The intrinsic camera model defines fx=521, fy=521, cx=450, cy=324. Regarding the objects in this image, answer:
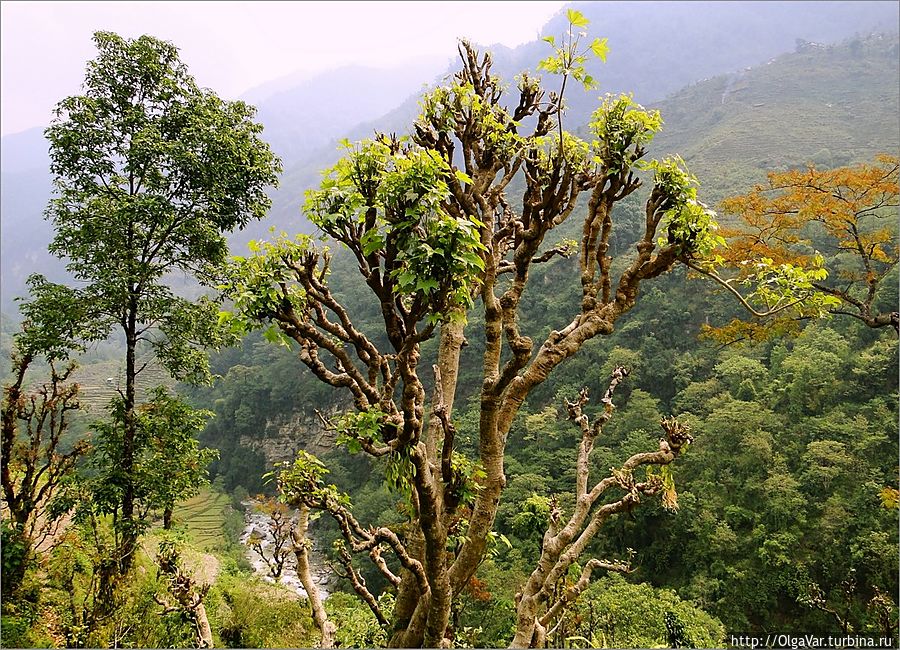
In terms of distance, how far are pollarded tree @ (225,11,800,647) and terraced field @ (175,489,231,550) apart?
19755 millimetres

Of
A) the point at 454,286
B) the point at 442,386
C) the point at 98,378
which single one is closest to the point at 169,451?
the point at 442,386

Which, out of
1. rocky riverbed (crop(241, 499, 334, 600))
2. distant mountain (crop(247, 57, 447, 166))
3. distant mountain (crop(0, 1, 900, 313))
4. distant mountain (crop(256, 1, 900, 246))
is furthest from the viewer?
distant mountain (crop(247, 57, 447, 166))

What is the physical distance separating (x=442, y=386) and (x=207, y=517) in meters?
25.5

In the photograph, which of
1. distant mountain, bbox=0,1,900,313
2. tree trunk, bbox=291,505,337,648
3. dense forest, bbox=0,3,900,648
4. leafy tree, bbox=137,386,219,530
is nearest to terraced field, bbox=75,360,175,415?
dense forest, bbox=0,3,900,648

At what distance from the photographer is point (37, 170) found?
2329 inches

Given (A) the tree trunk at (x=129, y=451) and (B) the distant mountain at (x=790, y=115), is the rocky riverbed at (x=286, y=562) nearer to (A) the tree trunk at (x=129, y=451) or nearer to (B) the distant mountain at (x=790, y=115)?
(A) the tree trunk at (x=129, y=451)

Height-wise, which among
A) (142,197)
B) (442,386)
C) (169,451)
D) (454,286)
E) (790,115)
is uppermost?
(790,115)

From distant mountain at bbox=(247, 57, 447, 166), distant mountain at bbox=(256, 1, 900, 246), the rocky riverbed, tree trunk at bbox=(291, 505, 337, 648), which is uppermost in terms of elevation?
distant mountain at bbox=(247, 57, 447, 166)

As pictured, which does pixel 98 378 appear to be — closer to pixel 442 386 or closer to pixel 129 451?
pixel 129 451

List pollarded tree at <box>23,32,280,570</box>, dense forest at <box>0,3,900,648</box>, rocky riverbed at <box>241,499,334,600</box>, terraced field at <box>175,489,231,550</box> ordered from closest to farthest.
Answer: dense forest at <box>0,3,900,648</box>, pollarded tree at <box>23,32,280,570</box>, rocky riverbed at <box>241,499,334,600</box>, terraced field at <box>175,489,231,550</box>

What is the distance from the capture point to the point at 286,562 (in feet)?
53.5

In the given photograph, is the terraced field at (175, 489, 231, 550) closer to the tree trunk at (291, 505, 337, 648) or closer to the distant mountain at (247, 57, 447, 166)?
the tree trunk at (291, 505, 337, 648)

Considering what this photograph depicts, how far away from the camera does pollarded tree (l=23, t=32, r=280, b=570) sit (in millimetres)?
5223

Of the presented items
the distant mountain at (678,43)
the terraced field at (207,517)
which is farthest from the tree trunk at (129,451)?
the distant mountain at (678,43)
